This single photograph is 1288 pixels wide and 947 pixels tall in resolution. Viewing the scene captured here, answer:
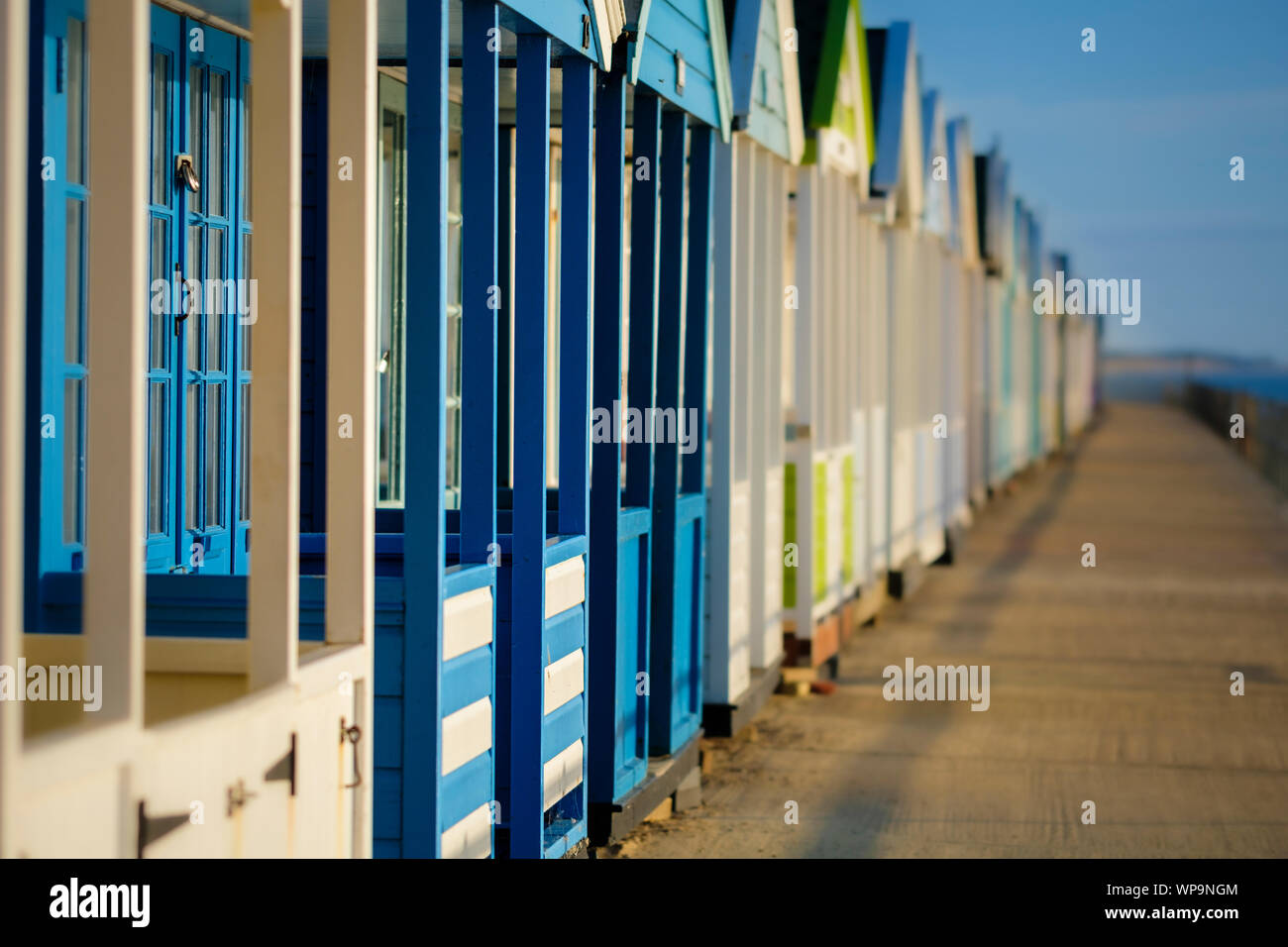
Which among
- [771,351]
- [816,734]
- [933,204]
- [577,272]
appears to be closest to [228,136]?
[577,272]

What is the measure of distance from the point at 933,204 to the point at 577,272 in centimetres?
1024

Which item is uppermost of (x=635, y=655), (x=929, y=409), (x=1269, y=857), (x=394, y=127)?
(x=394, y=127)

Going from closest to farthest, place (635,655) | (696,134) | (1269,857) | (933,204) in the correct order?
1. (1269,857)
2. (635,655)
3. (696,134)
4. (933,204)

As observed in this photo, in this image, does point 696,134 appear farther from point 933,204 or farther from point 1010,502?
point 1010,502

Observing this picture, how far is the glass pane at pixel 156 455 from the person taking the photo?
4738 mm

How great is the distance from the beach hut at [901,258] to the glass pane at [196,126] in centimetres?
702

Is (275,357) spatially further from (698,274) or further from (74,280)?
(698,274)

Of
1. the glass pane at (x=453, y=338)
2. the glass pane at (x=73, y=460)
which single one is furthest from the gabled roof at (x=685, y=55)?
the glass pane at (x=73, y=460)

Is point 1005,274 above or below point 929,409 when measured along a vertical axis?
above

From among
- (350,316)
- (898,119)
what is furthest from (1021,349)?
(350,316)

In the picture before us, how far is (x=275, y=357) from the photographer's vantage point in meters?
3.21

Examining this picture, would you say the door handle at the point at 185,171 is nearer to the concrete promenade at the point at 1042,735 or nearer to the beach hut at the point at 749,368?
the concrete promenade at the point at 1042,735

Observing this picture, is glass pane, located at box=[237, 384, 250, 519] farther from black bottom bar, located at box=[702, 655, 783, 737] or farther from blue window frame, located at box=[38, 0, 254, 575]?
black bottom bar, located at box=[702, 655, 783, 737]
